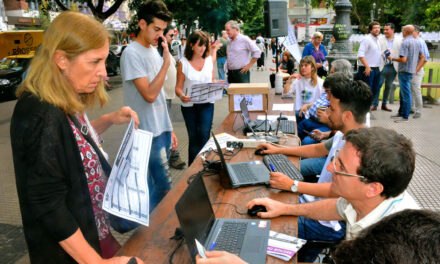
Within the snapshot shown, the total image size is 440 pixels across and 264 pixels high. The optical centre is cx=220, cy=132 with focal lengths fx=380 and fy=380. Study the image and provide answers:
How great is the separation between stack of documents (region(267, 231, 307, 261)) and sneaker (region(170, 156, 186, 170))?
351 centimetres

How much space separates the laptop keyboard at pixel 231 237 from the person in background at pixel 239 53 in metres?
6.80

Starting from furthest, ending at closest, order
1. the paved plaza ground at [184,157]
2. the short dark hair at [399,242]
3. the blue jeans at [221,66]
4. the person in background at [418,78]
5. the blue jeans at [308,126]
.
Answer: the blue jeans at [221,66] < the person in background at [418,78] < the blue jeans at [308,126] < the paved plaza ground at [184,157] < the short dark hair at [399,242]

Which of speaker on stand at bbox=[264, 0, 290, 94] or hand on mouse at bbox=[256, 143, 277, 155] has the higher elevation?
speaker on stand at bbox=[264, 0, 290, 94]

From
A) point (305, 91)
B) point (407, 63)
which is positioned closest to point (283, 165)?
point (305, 91)

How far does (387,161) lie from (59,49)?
1.48 meters

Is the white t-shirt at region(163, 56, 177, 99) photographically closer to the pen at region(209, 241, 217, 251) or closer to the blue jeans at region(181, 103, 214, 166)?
the blue jeans at region(181, 103, 214, 166)

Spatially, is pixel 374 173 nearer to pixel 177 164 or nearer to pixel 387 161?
pixel 387 161

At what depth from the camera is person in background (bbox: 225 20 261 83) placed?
8523mm

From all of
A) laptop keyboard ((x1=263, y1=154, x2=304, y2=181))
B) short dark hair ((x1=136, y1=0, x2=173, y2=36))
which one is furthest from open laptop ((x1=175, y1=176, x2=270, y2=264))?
short dark hair ((x1=136, y1=0, x2=173, y2=36))

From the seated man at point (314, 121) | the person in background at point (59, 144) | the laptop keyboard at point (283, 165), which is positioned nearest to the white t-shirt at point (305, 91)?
the seated man at point (314, 121)

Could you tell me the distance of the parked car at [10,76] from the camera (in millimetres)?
12016

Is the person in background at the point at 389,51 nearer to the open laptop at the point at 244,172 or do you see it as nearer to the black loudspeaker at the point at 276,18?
the black loudspeaker at the point at 276,18

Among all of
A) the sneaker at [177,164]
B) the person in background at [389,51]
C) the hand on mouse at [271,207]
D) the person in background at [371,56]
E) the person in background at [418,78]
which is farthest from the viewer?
the person in background at [389,51]

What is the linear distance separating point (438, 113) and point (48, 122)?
29.2ft
